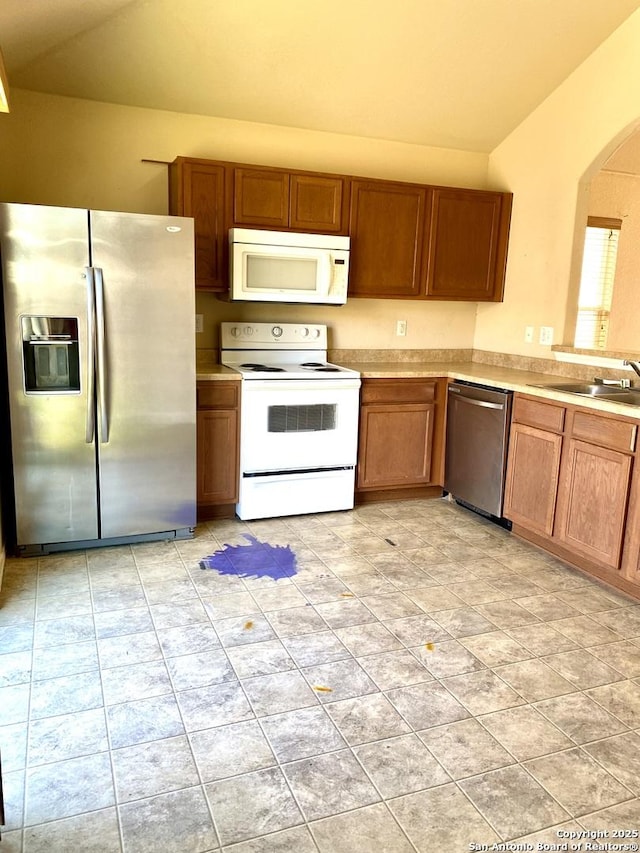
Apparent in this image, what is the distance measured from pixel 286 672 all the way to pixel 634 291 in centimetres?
453

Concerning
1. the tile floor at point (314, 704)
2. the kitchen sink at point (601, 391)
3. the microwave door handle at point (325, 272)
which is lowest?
the tile floor at point (314, 704)

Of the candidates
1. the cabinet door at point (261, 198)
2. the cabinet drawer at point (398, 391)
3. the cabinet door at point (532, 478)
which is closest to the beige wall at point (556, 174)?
the cabinet drawer at point (398, 391)

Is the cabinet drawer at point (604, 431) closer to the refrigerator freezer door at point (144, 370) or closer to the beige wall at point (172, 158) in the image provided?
the beige wall at point (172, 158)

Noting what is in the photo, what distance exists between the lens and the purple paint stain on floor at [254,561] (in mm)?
3205

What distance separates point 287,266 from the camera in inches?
153

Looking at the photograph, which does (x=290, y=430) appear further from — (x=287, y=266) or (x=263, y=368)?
(x=287, y=266)

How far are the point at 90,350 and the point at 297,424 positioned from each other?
4.08 ft

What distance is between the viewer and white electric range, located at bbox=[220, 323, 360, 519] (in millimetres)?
3754

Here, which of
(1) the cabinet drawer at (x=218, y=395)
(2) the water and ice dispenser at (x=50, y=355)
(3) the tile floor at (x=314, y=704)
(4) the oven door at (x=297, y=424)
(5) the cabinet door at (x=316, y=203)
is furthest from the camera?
(5) the cabinet door at (x=316, y=203)

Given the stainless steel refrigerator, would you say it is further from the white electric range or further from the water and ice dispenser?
the white electric range

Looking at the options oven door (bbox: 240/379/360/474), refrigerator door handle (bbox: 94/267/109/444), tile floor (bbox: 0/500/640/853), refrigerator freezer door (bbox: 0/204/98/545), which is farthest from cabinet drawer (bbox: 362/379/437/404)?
refrigerator freezer door (bbox: 0/204/98/545)

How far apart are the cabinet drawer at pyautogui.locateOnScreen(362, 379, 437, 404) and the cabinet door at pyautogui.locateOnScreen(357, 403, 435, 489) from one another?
0.13 ft

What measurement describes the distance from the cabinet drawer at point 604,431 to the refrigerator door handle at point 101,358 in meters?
2.32

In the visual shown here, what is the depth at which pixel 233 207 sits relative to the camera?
3.82 metres
